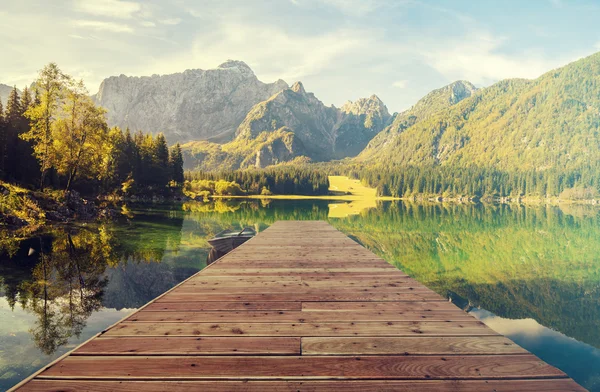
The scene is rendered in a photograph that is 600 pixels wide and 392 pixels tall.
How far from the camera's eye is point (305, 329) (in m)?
5.03

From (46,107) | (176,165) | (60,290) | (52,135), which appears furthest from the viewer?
(176,165)

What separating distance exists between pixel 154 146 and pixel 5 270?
239 ft

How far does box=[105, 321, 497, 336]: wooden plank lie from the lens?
488 centimetres

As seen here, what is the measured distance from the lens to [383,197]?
529ft

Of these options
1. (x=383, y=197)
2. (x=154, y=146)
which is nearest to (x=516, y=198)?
(x=383, y=197)

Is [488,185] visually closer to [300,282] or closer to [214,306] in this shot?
[300,282]

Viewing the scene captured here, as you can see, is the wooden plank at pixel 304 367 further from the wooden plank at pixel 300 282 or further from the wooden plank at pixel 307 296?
the wooden plank at pixel 300 282

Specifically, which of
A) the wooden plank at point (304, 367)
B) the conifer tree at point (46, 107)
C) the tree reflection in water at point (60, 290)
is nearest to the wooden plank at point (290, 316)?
the wooden plank at point (304, 367)

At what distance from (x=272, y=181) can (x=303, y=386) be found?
14522 cm

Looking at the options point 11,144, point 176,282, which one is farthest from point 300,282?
point 11,144

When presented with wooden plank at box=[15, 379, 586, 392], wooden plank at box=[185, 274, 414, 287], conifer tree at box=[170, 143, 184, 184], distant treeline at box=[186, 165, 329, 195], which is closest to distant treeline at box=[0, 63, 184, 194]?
conifer tree at box=[170, 143, 184, 184]

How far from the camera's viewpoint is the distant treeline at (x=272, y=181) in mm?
140625

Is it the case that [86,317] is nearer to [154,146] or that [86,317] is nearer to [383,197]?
[154,146]

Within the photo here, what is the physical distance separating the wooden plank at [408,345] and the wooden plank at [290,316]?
0.77 meters
